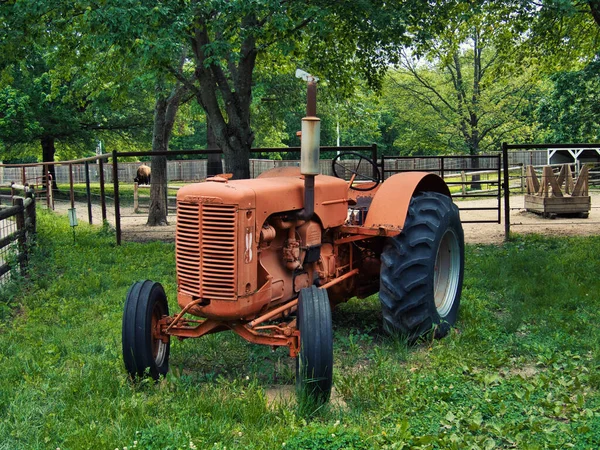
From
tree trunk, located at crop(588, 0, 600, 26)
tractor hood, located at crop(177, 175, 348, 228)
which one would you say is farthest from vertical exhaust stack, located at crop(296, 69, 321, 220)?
tree trunk, located at crop(588, 0, 600, 26)

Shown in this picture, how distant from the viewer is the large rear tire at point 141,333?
487 centimetres

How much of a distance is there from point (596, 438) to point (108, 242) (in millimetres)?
10524

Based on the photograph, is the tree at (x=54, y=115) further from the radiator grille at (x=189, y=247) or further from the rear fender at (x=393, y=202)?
the radiator grille at (x=189, y=247)

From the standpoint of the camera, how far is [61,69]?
1366 centimetres

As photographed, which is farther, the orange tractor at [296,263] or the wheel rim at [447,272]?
the wheel rim at [447,272]

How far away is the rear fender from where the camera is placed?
5.98m

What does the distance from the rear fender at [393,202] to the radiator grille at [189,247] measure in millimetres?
1795

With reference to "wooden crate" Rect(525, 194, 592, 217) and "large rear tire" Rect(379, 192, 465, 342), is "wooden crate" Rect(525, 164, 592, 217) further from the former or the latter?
"large rear tire" Rect(379, 192, 465, 342)

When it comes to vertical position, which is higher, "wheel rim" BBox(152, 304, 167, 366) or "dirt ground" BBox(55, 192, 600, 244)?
"wheel rim" BBox(152, 304, 167, 366)

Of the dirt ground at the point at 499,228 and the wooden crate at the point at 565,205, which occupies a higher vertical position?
the wooden crate at the point at 565,205

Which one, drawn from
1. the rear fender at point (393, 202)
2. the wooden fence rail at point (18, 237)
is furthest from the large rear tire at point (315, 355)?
the wooden fence rail at point (18, 237)

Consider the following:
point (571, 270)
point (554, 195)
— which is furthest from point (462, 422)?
point (554, 195)

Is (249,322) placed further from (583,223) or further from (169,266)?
(583,223)

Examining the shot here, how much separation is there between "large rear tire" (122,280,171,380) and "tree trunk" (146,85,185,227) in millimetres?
10985
